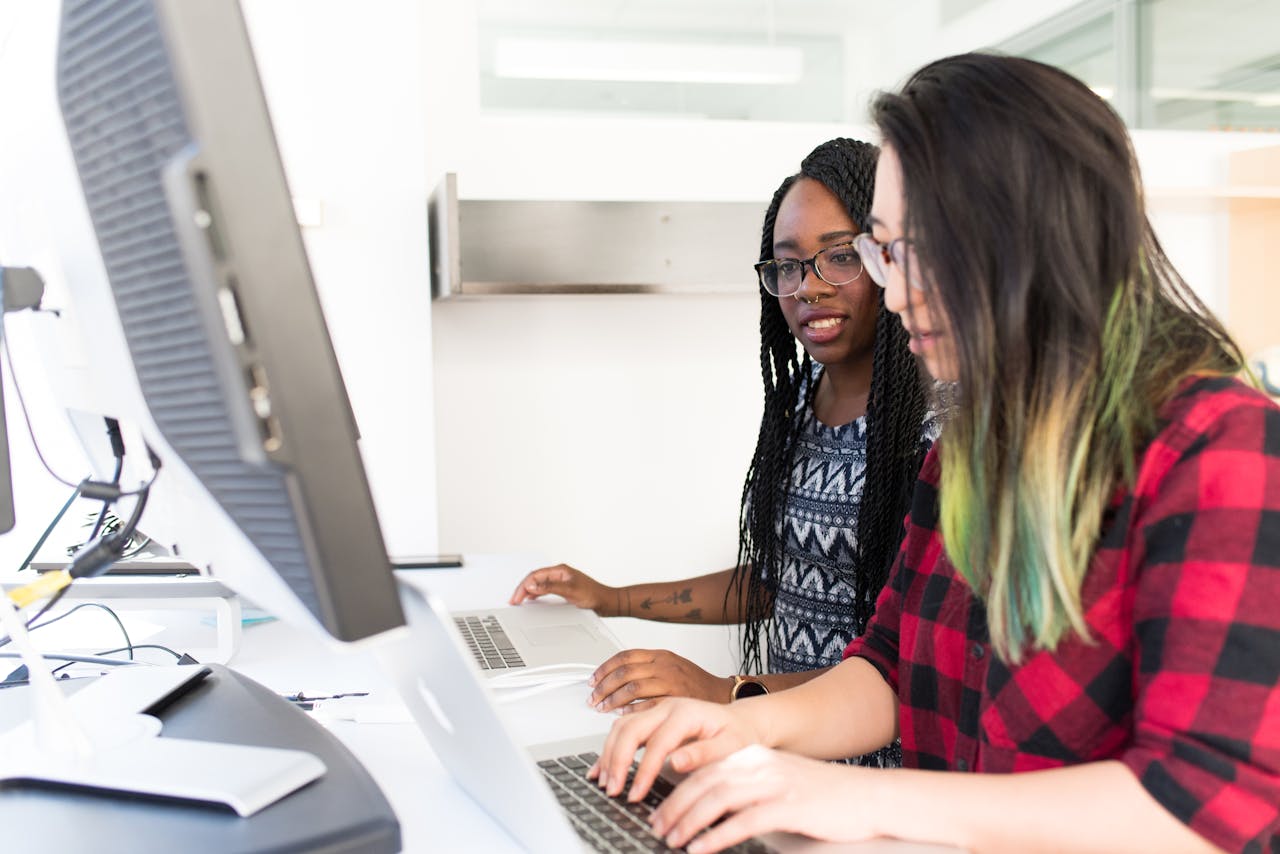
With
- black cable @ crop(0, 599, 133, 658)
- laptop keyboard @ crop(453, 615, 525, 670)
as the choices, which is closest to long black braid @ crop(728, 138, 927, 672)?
laptop keyboard @ crop(453, 615, 525, 670)

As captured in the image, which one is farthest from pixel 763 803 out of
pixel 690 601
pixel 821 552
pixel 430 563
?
pixel 430 563

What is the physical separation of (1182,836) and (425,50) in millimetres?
2249

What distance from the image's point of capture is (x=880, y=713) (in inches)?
39.6

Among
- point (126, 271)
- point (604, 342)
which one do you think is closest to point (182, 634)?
point (126, 271)

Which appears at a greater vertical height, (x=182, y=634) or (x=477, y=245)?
(x=477, y=245)

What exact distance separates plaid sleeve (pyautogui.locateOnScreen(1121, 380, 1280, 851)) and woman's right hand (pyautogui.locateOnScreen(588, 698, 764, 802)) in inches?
10.8

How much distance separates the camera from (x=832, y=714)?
967 mm

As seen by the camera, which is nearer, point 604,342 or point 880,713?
point 880,713

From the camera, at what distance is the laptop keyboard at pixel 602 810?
26.0 inches

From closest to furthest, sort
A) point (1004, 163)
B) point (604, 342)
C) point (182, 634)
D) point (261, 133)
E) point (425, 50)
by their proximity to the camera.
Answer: point (261, 133) → point (1004, 163) → point (182, 634) → point (425, 50) → point (604, 342)

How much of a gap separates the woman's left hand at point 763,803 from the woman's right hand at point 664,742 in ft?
0.20

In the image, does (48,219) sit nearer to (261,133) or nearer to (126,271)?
(126,271)

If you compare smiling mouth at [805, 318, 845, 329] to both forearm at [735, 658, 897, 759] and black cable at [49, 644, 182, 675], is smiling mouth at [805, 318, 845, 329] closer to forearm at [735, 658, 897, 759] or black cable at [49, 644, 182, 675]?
forearm at [735, 658, 897, 759]

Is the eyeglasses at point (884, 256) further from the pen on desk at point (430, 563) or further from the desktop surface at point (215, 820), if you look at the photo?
the pen on desk at point (430, 563)
